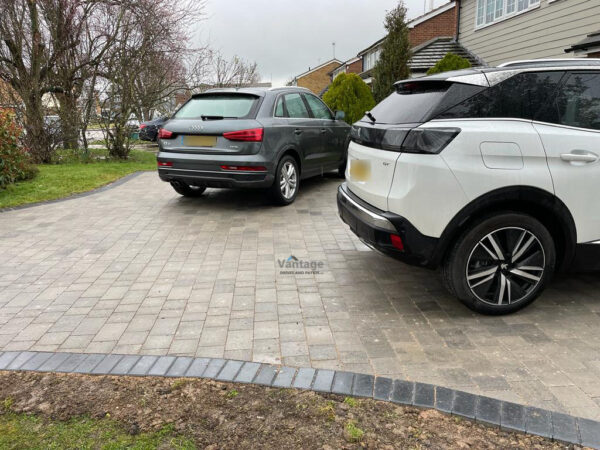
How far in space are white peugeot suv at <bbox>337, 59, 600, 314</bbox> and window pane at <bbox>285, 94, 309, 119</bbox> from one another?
12.9 feet

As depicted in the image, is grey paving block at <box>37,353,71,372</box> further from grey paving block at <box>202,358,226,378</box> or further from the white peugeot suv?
the white peugeot suv

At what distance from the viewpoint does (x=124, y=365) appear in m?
2.89

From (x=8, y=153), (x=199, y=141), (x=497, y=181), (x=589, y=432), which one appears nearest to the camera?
(x=589, y=432)

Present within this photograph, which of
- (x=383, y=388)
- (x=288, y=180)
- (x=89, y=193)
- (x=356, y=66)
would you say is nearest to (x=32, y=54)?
(x=89, y=193)

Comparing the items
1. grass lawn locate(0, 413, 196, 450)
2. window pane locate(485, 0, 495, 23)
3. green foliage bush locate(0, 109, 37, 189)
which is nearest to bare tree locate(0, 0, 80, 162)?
green foliage bush locate(0, 109, 37, 189)

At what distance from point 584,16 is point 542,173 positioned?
9.27 meters

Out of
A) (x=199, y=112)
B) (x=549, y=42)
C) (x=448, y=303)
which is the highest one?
(x=549, y=42)

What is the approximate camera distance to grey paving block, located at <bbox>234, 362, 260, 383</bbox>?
272 cm

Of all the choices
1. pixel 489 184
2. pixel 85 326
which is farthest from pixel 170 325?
pixel 489 184

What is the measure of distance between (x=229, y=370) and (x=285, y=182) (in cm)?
453

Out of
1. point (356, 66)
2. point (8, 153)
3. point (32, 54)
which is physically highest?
point (356, 66)

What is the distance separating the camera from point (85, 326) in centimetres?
340

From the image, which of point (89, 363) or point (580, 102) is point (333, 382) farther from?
point (580, 102)

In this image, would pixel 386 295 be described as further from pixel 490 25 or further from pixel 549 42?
pixel 490 25
